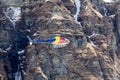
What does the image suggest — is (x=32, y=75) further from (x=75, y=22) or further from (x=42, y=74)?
(x=75, y=22)

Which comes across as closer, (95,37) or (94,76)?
(94,76)

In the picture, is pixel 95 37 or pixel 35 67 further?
pixel 95 37

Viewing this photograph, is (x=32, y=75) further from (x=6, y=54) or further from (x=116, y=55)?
(x=116, y=55)

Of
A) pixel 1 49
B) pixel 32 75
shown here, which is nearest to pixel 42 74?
pixel 32 75

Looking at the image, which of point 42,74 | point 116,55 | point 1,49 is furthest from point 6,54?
point 116,55

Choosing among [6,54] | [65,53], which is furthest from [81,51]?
[6,54]
